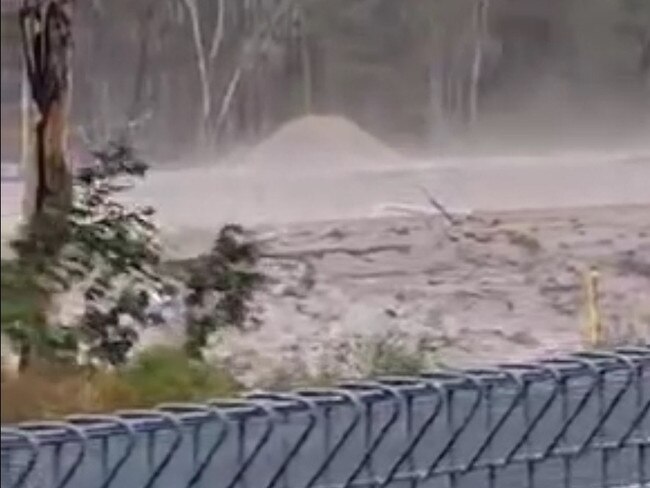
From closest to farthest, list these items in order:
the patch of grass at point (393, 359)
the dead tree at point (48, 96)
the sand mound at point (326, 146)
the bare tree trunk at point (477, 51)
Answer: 1. the dead tree at point (48, 96)
2. the patch of grass at point (393, 359)
3. the sand mound at point (326, 146)
4. the bare tree trunk at point (477, 51)

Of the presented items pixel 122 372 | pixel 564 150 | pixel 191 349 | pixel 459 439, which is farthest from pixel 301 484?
pixel 564 150

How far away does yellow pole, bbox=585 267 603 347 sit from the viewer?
2855mm

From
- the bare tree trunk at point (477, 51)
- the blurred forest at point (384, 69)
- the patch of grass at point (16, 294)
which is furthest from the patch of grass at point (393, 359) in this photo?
the patch of grass at point (16, 294)

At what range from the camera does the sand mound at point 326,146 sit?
3.27 metres

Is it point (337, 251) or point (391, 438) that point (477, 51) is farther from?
point (391, 438)

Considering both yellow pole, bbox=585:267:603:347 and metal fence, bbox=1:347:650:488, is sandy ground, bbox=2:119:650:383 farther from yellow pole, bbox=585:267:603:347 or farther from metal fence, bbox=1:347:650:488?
metal fence, bbox=1:347:650:488

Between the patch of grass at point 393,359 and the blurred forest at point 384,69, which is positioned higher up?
the blurred forest at point 384,69

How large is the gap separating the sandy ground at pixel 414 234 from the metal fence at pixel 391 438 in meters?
1.10

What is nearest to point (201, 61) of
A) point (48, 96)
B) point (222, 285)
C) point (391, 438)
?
point (222, 285)

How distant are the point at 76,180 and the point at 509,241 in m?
1.03

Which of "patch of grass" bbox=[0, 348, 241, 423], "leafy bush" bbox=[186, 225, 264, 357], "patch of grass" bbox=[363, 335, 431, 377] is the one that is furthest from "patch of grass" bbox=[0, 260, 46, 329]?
"leafy bush" bbox=[186, 225, 264, 357]

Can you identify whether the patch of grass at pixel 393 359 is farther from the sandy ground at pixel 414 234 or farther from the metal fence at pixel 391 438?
the metal fence at pixel 391 438

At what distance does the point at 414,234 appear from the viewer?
133 inches

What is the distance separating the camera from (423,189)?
3.35 meters
